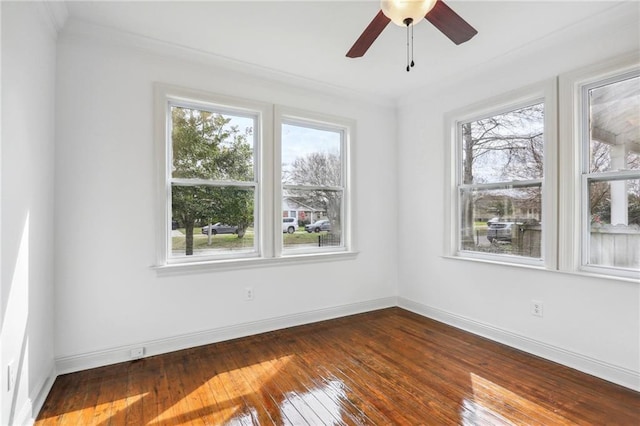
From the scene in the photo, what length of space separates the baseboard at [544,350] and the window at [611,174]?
0.71 metres

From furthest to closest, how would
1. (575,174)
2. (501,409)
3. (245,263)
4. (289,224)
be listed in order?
(289,224), (245,263), (575,174), (501,409)

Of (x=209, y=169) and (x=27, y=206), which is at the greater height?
(x=209, y=169)

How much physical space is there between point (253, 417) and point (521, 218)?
284 centimetres

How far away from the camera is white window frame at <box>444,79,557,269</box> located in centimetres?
278

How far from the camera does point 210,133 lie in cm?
319

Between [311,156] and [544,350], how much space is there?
291 cm

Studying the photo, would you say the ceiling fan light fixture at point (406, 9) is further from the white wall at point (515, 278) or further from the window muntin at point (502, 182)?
the window muntin at point (502, 182)

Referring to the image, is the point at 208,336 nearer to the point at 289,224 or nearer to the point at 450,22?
the point at 289,224

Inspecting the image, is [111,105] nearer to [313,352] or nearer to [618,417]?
[313,352]

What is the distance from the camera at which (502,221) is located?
10.8ft

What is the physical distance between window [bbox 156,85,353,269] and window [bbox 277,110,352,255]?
11 millimetres

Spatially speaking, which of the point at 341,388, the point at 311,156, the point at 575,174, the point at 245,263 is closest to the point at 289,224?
the point at 245,263

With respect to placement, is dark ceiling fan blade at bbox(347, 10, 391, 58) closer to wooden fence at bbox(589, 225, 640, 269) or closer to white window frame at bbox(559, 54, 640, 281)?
white window frame at bbox(559, 54, 640, 281)

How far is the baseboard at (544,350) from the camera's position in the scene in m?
2.37
